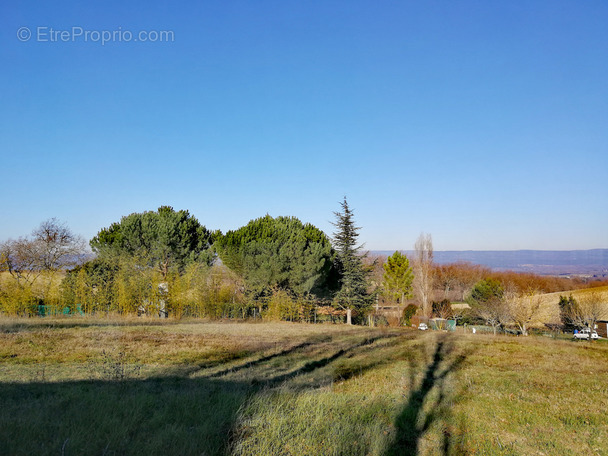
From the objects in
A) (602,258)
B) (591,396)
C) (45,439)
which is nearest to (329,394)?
(45,439)

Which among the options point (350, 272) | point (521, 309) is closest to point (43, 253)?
point (350, 272)

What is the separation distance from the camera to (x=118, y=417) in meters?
4.08

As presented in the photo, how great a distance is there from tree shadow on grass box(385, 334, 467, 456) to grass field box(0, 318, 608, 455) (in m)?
0.03

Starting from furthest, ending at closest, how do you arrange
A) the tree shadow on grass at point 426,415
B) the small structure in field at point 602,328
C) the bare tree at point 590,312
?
the small structure in field at point 602,328 < the bare tree at point 590,312 < the tree shadow on grass at point 426,415

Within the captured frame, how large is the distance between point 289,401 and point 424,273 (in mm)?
35313

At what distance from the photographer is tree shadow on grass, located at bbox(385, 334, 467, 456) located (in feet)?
15.1

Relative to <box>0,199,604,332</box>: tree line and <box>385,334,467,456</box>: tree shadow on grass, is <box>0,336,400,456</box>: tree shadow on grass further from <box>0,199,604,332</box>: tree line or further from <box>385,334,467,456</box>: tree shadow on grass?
<box>0,199,604,332</box>: tree line

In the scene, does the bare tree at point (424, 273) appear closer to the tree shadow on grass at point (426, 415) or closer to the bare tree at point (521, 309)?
the bare tree at point (521, 309)

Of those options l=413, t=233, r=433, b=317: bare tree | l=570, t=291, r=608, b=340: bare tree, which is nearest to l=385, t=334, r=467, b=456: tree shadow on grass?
l=570, t=291, r=608, b=340: bare tree

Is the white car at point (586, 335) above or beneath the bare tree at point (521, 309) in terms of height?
beneath

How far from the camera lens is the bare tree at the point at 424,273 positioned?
36812 mm

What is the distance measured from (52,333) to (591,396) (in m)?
14.4

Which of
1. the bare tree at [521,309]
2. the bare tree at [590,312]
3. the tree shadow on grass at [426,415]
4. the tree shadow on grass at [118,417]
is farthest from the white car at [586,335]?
the tree shadow on grass at [118,417]

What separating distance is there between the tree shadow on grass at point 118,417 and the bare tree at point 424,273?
108 ft
